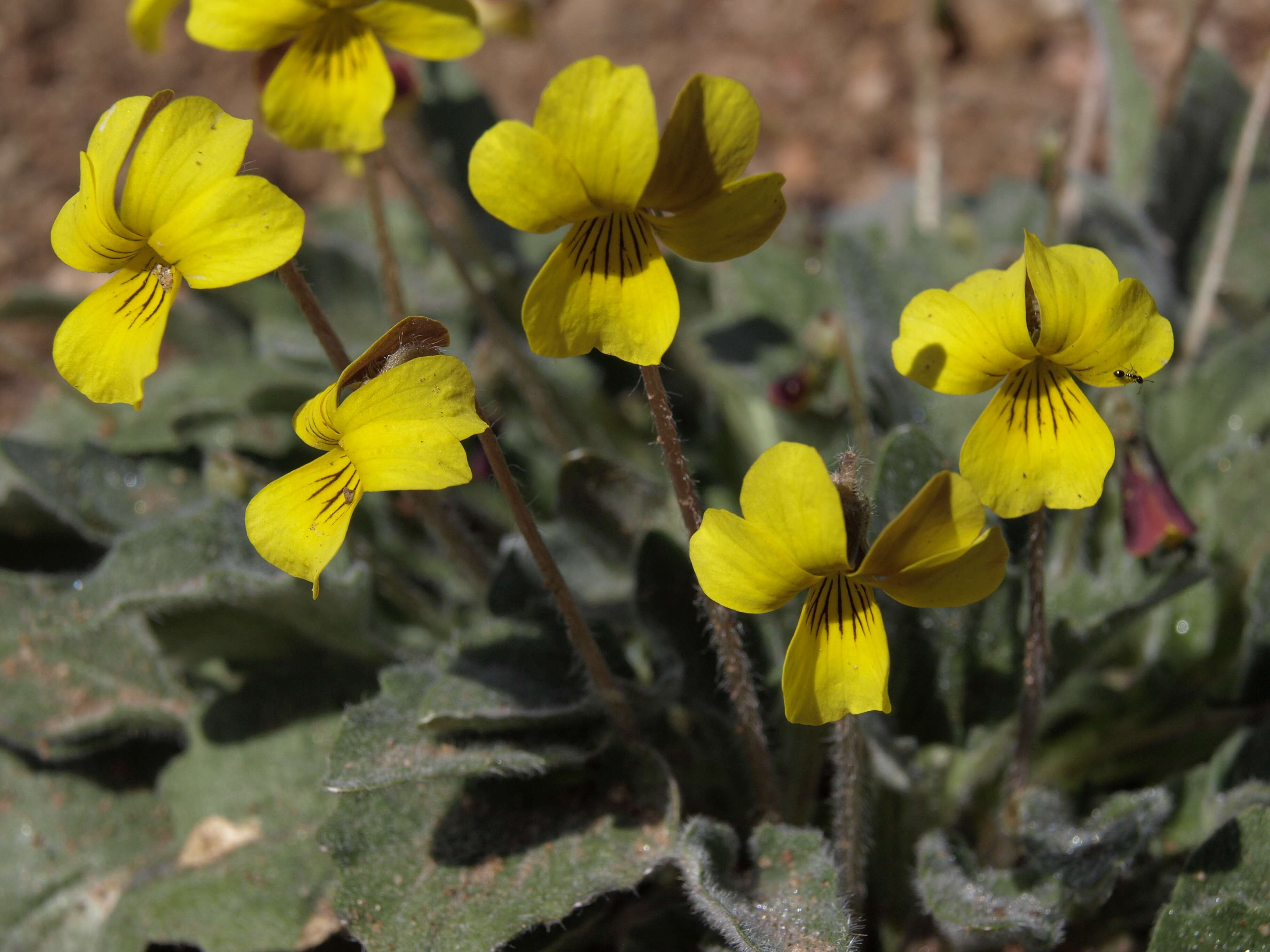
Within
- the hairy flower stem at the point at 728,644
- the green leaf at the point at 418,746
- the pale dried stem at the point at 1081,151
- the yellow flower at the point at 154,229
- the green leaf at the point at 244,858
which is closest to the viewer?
the yellow flower at the point at 154,229

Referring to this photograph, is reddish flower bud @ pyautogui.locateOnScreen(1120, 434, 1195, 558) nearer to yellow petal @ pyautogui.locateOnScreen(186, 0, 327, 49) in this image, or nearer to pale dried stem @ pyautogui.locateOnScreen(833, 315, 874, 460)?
pale dried stem @ pyautogui.locateOnScreen(833, 315, 874, 460)

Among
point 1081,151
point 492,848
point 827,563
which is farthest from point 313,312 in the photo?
point 1081,151

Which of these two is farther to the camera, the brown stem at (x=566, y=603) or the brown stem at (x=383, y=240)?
the brown stem at (x=383, y=240)

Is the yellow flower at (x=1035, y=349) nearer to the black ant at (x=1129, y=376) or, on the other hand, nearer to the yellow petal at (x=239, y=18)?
the black ant at (x=1129, y=376)

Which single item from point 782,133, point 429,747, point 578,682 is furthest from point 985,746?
point 782,133

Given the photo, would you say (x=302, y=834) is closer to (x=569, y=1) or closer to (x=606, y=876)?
(x=606, y=876)

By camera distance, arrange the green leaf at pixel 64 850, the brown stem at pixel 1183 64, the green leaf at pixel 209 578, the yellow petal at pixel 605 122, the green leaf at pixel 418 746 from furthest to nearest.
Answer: the brown stem at pixel 1183 64, the green leaf at pixel 64 850, the green leaf at pixel 209 578, the green leaf at pixel 418 746, the yellow petal at pixel 605 122

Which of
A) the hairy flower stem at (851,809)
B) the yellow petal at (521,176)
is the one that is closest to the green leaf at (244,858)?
the hairy flower stem at (851,809)
